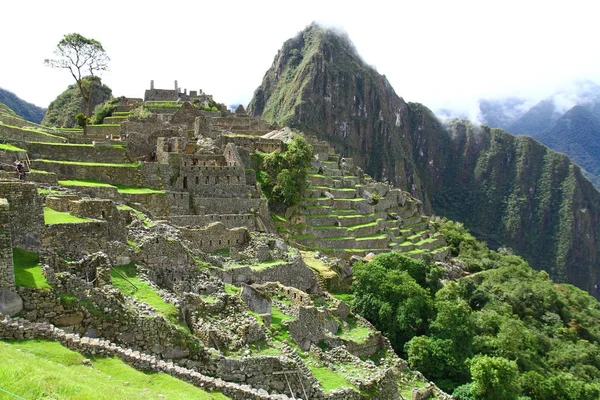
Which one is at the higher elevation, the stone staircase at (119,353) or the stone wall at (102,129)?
the stone wall at (102,129)

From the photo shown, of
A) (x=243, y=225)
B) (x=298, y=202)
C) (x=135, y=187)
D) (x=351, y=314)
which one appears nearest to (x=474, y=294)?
(x=298, y=202)

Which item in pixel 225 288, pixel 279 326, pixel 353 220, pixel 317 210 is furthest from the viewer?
pixel 353 220

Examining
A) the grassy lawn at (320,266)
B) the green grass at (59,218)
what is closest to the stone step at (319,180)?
the grassy lawn at (320,266)

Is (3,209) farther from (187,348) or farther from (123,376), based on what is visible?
(187,348)

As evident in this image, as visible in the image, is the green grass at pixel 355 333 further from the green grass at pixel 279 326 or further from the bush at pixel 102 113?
the bush at pixel 102 113

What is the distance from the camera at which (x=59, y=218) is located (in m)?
15.4

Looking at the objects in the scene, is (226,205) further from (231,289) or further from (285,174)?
(231,289)

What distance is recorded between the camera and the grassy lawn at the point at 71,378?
7727 millimetres

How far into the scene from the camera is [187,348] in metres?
12.4

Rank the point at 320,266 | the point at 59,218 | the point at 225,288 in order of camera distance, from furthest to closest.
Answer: the point at 320,266
the point at 225,288
the point at 59,218

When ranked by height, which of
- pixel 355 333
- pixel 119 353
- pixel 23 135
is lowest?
pixel 355 333

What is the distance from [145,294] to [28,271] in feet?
10.8

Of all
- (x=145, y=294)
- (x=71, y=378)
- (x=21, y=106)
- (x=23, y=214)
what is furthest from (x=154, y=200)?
(x=21, y=106)

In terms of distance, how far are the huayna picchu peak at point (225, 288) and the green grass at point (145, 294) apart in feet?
0.22
